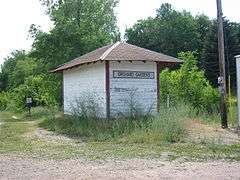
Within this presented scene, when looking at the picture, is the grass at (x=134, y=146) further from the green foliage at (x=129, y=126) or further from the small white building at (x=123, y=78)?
the small white building at (x=123, y=78)

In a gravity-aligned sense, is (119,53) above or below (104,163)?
above

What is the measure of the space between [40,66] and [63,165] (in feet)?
100

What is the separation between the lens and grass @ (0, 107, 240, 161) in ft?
45.8

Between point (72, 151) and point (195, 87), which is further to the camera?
point (195, 87)

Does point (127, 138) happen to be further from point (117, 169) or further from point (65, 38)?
point (65, 38)

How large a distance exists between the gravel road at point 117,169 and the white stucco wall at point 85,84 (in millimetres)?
10505

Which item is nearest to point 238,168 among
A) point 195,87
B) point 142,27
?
point 195,87

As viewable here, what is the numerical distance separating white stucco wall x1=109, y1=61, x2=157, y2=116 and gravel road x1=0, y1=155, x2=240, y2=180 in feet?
33.7

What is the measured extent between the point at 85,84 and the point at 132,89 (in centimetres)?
310

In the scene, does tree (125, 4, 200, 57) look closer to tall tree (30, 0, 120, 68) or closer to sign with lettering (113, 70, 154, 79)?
tall tree (30, 0, 120, 68)

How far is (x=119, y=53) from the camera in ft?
77.3

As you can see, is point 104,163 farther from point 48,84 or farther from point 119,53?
point 48,84

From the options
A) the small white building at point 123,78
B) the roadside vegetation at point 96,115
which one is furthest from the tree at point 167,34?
the small white building at point 123,78

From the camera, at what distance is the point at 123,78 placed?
76.6ft
